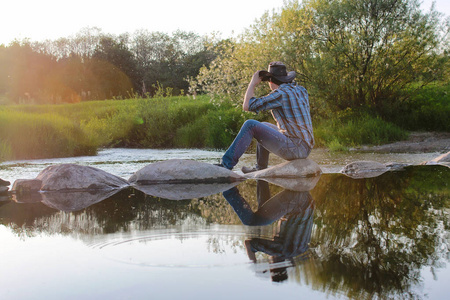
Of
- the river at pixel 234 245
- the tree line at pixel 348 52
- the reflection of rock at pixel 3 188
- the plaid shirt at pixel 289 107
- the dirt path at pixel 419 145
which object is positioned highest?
the tree line at pixel 348 52

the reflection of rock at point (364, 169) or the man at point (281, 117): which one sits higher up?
the man at point (281, 117)

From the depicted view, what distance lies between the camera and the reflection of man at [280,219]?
10.6 ft

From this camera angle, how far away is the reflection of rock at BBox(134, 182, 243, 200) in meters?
A: 6.19

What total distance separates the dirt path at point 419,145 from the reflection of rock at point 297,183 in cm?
499

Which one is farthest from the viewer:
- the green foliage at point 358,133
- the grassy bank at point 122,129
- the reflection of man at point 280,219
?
the grassy bank at point 122,129

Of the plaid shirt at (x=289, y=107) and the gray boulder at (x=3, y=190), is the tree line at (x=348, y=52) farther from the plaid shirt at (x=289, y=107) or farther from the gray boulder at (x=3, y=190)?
the gray boulder at (x=3, y=190)

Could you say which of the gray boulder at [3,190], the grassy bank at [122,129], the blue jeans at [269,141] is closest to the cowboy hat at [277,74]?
the blue jeans at [269,141]

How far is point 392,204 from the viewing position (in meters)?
4.94

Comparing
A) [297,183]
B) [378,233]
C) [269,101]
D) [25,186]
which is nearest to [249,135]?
[269,101]

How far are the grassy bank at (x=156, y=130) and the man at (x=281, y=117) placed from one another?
5571 millimetres

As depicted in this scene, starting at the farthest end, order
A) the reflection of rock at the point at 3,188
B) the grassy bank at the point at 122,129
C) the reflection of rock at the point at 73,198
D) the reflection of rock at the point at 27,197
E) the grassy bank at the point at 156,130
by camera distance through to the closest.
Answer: the grassy bank at the point at 122,129
the grassy bank at the point at 156,130
the reflection of rock at the point at 3,188
the reflection of rock at the point at 27,197
the reflection of rock at the point at 73,198

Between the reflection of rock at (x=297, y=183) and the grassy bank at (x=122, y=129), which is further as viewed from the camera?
the grassy bank at (x=122, y=129)

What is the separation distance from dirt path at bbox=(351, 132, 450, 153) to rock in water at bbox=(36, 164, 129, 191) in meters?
7.22

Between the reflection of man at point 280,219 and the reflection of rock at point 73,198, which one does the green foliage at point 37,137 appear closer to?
the reflection of rock at point 73,198
